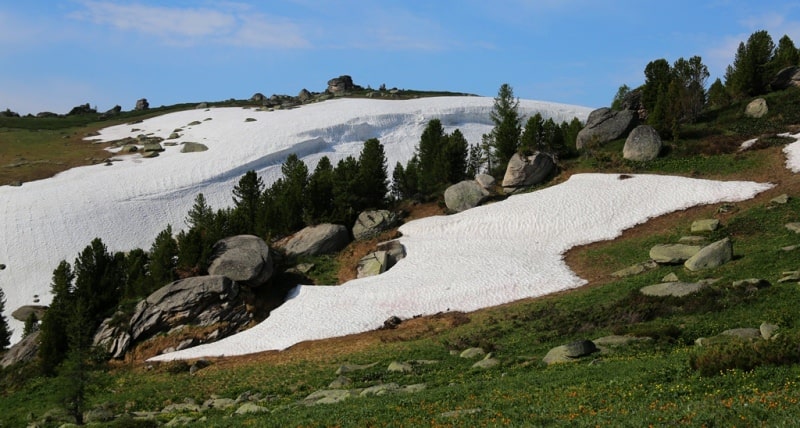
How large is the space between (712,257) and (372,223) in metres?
27.1

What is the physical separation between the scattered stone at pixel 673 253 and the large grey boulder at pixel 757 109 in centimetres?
3023

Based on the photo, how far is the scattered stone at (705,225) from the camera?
3781 cm

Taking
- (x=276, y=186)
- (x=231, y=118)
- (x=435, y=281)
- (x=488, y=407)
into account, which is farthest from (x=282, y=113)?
(x=488, y=407)

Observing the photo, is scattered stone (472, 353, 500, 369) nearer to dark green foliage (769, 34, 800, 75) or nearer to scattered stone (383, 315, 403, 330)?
scattered stone (383, 315, 403, 330)

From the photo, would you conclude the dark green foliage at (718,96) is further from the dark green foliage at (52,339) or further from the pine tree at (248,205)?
the dark green foliage at (52,339)

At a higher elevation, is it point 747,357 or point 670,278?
point 747,357

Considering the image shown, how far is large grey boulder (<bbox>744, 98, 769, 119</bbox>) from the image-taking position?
2254 inches

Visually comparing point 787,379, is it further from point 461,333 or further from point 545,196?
point 545,196

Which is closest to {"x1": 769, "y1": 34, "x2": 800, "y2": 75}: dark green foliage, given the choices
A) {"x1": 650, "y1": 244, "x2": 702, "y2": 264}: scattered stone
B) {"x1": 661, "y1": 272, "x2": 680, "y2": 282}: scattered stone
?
{"x1": 650, "y1": 244, "x2": 702, "y2": 264}: scattered stone

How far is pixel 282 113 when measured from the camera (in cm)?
10381

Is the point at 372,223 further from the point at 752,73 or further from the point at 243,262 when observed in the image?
the point at 752,73

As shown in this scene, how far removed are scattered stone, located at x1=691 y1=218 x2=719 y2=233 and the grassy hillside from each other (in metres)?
0.65

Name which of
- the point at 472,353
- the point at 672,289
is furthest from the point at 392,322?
the point at 672,289

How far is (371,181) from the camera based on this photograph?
5503cm
